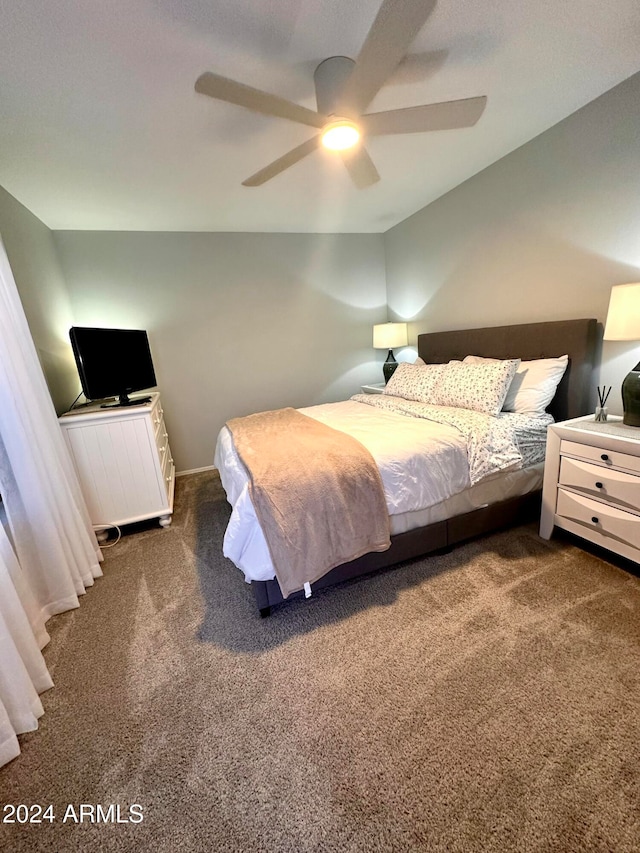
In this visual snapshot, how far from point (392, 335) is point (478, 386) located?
64.0 inches

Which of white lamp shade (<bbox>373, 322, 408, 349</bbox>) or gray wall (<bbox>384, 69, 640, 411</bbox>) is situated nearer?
gray wall (<bbox>384, 69, 640, 411</bbox>)

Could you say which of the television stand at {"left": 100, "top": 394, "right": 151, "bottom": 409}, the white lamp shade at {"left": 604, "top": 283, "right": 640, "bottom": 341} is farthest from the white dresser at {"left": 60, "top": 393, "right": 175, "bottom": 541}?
the white lamp shade at {"left": 604, "top": 283, "right": 640, "bottom": 341}

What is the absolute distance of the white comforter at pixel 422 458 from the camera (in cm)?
151

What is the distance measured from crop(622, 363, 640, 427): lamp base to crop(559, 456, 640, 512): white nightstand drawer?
0.31m

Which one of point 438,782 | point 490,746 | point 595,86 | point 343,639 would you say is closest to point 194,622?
point 343,639

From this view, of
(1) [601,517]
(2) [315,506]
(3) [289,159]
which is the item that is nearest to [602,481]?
(1) [601,517]

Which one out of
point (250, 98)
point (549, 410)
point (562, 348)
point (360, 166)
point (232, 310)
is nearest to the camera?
point (250, 98)

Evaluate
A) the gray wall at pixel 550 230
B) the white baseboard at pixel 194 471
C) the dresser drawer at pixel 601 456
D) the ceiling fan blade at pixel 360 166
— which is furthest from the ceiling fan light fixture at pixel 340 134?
the white baseboard at pixel 194 471

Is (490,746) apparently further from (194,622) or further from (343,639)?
(194,622)

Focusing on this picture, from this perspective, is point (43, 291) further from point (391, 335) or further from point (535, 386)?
point (535, 386)

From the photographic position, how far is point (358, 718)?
1.18m

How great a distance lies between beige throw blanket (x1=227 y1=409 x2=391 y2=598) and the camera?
4.84ft

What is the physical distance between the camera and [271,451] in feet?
5.94

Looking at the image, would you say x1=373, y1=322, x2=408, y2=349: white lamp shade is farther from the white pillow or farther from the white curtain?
the white curtain
